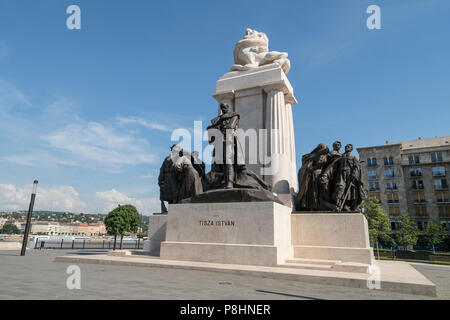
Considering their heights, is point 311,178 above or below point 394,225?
above

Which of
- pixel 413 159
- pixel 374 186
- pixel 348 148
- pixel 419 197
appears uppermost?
pixel 413 159

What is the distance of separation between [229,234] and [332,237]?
4245 millimetres

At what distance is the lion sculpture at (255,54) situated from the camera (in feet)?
52.8

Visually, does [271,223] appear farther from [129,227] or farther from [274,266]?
[129,227]

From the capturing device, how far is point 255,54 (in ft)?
55.2

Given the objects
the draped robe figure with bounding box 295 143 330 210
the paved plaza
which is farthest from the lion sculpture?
the paved plaza

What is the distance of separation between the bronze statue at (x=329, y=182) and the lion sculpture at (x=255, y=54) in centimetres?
637

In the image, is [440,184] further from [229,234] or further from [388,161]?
[229,234]

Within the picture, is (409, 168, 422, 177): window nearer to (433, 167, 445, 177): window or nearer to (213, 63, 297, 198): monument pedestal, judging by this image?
(433, 167, 445, 177): window

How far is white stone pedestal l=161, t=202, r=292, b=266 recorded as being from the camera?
888 centimetres

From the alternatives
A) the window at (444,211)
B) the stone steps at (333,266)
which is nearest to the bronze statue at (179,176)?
the stone steps at (333,266)

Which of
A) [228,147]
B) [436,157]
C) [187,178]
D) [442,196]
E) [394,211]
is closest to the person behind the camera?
[228,147]

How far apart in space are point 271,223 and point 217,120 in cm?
469

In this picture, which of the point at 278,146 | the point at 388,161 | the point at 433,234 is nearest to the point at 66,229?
the point at 388,161
